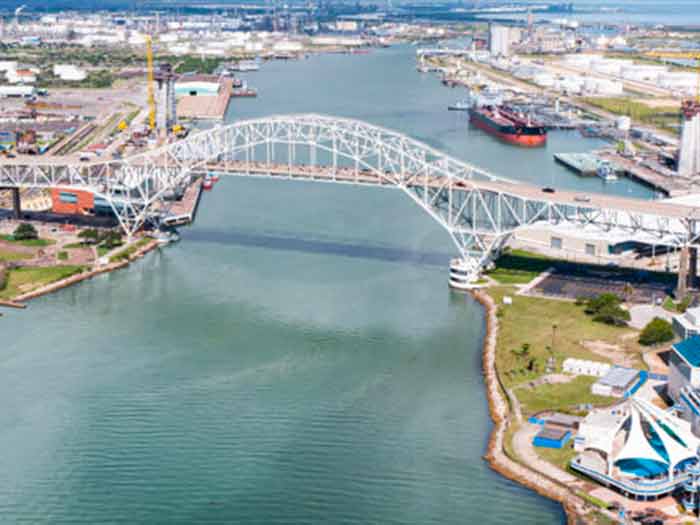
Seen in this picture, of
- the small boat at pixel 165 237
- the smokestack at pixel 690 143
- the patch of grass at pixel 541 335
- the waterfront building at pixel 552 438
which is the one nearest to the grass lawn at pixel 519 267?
the patch of grass at pixel 541 335

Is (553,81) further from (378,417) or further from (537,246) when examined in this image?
(378,417)

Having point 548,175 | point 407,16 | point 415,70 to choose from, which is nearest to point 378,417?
point 548,175

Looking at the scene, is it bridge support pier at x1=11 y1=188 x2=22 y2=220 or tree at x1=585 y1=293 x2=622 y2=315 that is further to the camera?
bridge support pier at x1=11 y1=188 x2=22 y2=220

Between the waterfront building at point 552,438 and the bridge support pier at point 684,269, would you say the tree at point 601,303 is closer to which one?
the bridge support pier at point 684,269

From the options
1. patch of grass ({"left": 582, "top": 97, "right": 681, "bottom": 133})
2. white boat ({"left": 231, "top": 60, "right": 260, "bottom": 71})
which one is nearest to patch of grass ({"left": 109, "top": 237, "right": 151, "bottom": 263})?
patch of grass ({"left": 582, "top": 97, "right": 681, "bottom": 133})

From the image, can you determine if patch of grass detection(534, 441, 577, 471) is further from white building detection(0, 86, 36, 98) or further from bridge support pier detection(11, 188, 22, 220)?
white building detection(0, 86, 36, 98)

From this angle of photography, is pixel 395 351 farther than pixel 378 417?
Yes
